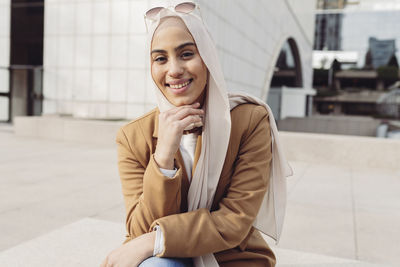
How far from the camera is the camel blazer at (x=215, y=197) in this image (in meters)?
1.66

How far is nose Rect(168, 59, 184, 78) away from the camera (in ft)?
5.77

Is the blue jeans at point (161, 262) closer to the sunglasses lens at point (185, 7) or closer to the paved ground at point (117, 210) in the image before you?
the sunglasses lens at point (185, 7)

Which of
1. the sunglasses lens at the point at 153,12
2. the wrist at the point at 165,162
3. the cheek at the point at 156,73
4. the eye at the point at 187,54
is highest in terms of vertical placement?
the sunglasses lens at the point at 153,12

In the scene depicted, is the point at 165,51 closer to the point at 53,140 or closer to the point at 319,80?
the point at 53,140

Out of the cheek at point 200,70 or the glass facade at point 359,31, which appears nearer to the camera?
the cheek at point 200,70

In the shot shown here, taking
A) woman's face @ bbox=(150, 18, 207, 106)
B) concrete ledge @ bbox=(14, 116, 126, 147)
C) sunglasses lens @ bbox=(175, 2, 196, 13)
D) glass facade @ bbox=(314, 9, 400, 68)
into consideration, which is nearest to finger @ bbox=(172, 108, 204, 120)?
woman's face @ bbox=(150, 18, 207, 106)

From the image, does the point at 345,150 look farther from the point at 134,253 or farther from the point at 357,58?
the point at 357,58

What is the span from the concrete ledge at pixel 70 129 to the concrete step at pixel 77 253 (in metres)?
7.75

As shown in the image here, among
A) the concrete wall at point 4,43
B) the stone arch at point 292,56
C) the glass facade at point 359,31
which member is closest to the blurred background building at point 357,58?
the glass facade at point 359,31

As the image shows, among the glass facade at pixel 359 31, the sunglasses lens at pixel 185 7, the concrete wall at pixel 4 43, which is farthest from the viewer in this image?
the glass facade at pixel 359 31

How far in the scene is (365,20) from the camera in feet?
245

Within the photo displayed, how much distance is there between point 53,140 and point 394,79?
7167 centimetres

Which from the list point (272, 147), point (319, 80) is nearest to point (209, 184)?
point (272, 147)

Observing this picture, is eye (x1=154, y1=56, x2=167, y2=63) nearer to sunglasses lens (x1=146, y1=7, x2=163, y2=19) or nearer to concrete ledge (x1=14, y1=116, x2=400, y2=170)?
sunglasses lens (x1=146, y1=7, x2=163, y2=19)
